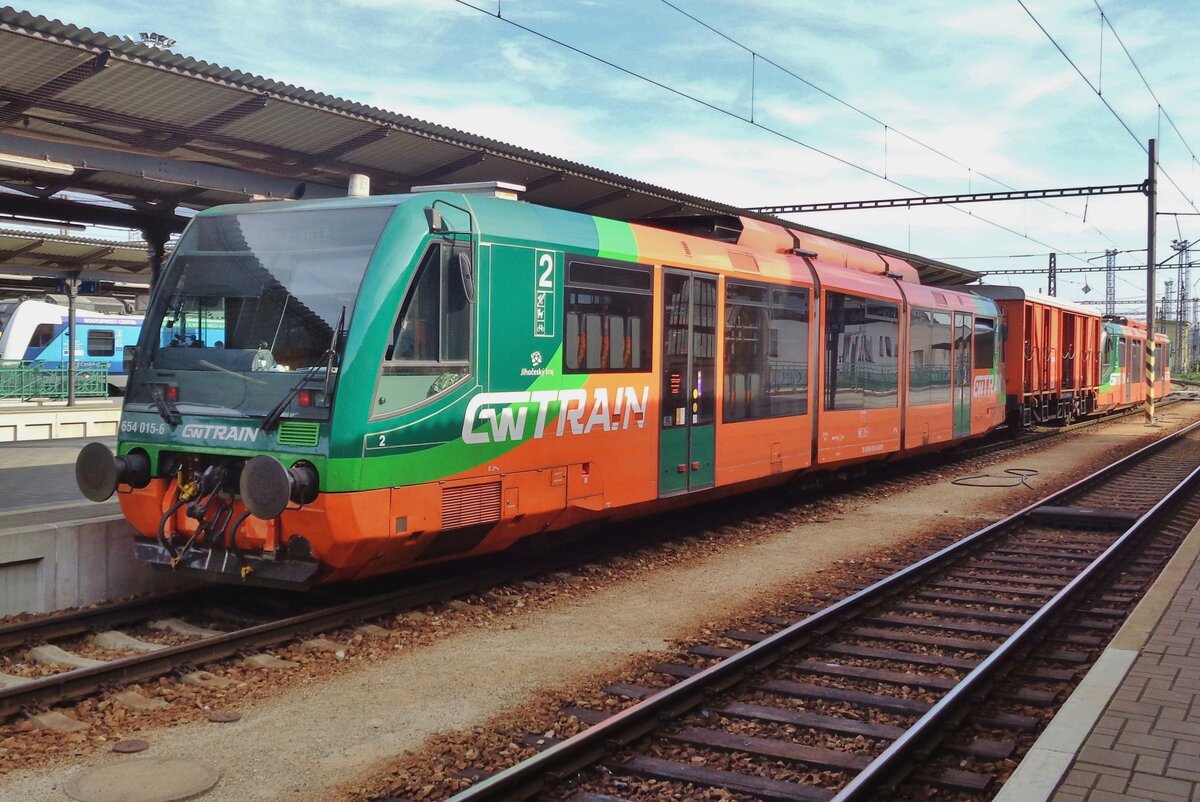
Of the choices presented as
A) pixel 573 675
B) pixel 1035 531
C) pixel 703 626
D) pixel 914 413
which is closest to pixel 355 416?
pixel 573 675

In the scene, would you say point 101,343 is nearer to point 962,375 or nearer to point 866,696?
point 962,375

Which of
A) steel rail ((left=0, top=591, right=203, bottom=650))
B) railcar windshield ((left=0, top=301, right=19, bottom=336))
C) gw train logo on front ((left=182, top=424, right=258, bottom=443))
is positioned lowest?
steel rail ((left=0, top=591, right=203, bottom=650))

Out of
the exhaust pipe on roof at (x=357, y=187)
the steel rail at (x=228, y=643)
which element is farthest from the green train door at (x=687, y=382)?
the exhaust pipe on roof at (x=357, y=187)

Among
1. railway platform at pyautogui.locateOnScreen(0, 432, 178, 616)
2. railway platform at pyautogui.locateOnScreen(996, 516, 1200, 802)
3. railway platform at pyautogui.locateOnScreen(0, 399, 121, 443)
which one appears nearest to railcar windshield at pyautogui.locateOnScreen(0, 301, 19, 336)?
railway platform at pyautogui.locateOnScreen(0, 399, 121, 443)

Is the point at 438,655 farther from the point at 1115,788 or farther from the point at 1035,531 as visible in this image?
the point at 1035,531

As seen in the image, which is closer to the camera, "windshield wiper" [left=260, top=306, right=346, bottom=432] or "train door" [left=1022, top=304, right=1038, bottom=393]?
"windshield wiper" [left=260, top=306, right=346, bottom=432]

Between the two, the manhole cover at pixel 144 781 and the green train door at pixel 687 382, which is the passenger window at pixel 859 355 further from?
the manhole cover at pixel 144 781

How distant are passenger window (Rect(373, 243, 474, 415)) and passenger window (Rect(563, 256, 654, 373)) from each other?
4.02 feet

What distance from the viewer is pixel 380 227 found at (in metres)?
7.36

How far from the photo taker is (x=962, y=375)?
60.0 ft

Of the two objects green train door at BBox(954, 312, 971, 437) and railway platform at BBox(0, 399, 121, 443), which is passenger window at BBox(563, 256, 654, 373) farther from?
railway platform at BBox(0, 399, 121, 443)

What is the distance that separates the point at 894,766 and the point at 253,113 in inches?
297

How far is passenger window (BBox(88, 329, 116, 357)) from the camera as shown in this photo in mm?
36812

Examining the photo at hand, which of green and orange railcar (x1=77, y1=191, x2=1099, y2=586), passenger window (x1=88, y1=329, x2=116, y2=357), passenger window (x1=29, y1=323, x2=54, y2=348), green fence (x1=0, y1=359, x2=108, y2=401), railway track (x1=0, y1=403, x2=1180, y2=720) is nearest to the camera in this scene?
railway track (x1=0, y1=403, x2=1180, y2=720)
